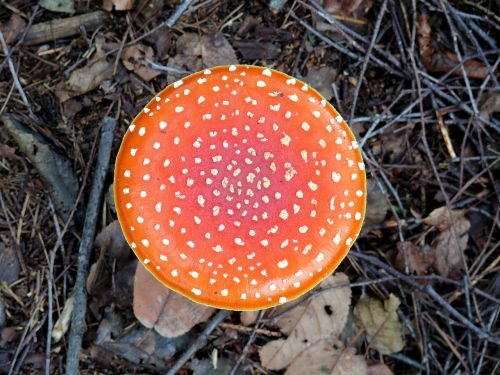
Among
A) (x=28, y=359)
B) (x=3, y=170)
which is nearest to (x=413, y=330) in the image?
(x=28, y=359)

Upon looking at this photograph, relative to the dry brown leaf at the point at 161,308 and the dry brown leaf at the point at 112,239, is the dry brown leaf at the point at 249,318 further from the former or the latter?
the dry brown leaf at the point at 112,239

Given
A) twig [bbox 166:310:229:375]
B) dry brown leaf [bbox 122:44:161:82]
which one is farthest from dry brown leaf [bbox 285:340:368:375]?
dry brown leaf [bbox 122:44:161:82]

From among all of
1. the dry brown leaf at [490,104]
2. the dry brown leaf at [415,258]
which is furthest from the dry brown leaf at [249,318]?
the dry brown leaf at [490,104]

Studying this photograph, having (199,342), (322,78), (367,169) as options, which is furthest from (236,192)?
(322,78)

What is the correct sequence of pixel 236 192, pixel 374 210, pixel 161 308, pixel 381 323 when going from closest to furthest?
pixel 236 192 → pixel 161 308 → pixel 381 323 → pixel 374 210

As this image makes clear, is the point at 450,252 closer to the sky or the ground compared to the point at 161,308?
closer to the sky

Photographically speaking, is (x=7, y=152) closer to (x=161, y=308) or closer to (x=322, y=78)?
(x=161, y=308)
